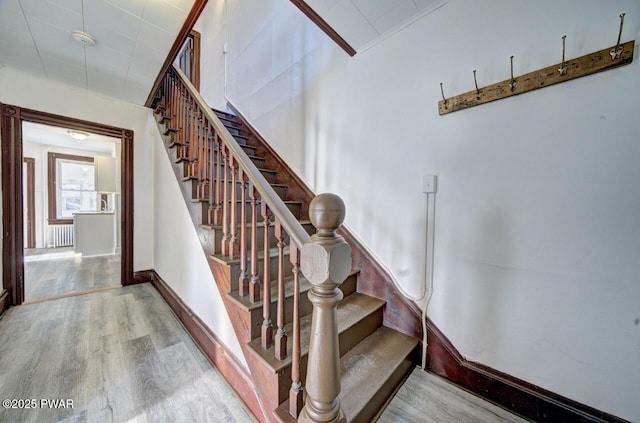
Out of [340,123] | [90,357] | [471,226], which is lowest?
[90,357]

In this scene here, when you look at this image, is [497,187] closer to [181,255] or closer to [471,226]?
[471,226]

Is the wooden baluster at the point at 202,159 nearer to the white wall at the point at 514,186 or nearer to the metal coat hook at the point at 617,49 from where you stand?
the white wall at the point at 514,186

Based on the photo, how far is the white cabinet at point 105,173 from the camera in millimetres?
4832

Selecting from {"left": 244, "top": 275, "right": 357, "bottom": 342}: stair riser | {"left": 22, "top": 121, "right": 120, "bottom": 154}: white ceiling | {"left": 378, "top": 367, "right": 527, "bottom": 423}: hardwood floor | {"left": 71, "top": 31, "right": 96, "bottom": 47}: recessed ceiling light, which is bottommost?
{"left": 378, "top": 367, "right": 527, "bottom": 423}: hardwood floor

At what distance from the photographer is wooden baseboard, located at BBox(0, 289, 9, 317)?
82.8 inches

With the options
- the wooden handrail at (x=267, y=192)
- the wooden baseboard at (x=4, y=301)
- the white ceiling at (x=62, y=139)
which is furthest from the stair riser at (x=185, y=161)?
the white ceiling at (x=62, y=139)

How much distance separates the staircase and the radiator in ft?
19.6

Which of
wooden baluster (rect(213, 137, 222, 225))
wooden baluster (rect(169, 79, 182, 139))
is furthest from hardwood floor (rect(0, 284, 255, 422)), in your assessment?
wooden baluster (rect(169, 79, 182, 139))

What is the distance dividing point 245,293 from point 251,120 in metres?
2.37

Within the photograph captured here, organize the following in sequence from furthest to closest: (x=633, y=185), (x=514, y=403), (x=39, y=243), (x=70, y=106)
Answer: (x=39, y=243), (x=70, y=106), (x=514, y=403), (x=633, y=185)

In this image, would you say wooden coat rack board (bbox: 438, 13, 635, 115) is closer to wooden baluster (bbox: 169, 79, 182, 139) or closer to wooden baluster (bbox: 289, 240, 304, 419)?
wooden baluster (bbox: 289, 240, 304, 419)

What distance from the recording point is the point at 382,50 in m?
1.74

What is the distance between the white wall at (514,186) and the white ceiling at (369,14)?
0.07 meters

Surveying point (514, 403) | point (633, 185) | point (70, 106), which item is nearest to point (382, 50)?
point (633, 185)
